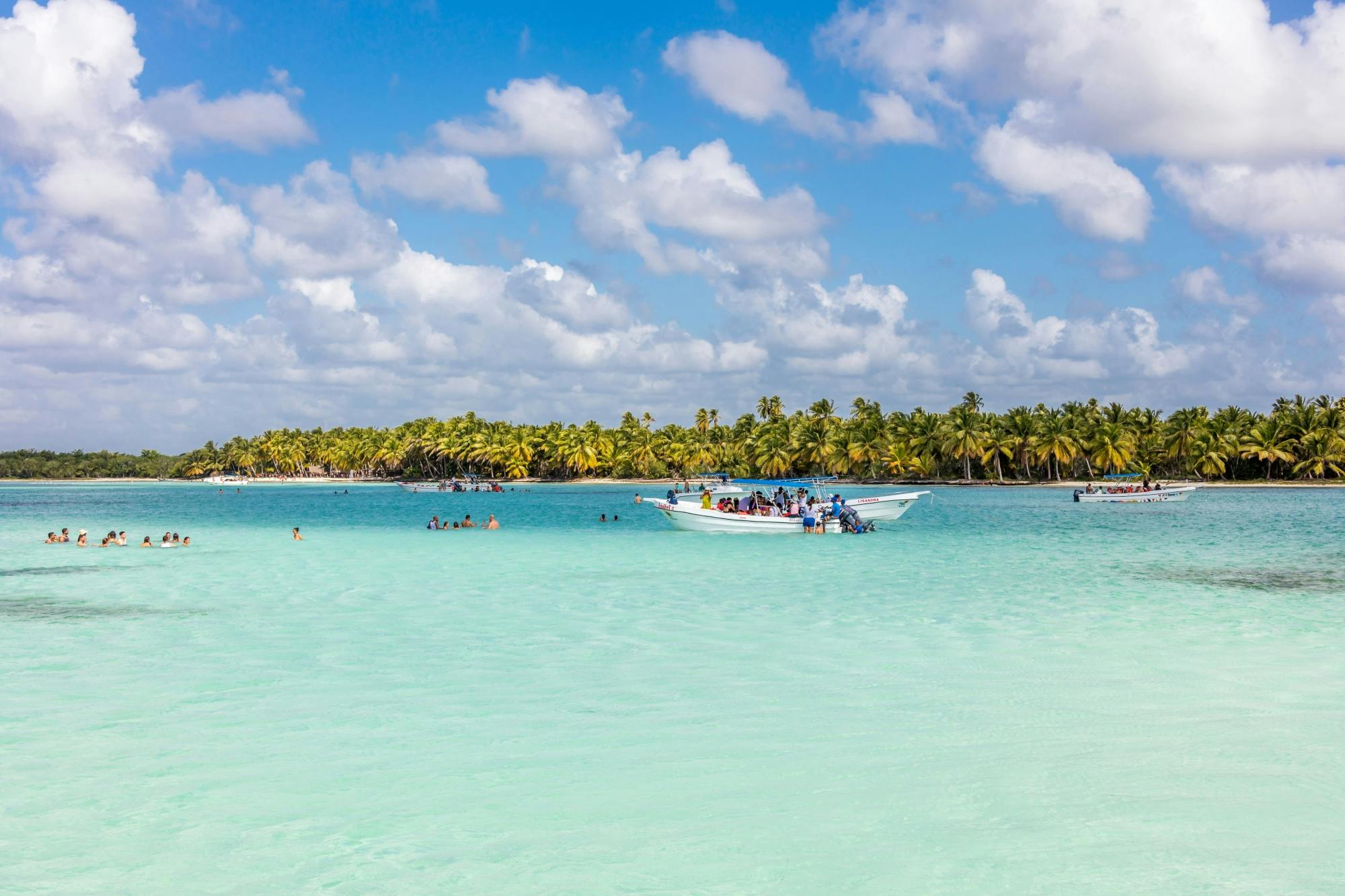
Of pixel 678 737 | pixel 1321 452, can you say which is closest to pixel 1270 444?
pixel 1321 452

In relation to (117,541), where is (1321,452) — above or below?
above

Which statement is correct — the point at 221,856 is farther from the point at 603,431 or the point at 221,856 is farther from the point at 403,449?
the point at 403,449

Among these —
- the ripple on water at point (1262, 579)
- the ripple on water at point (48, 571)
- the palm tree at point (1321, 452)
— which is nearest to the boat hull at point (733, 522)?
the ripple on water at point (1262, 579)

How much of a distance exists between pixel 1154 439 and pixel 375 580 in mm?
104213

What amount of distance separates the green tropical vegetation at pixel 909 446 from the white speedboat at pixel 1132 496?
3323 cm

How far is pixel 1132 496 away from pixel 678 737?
7252cm

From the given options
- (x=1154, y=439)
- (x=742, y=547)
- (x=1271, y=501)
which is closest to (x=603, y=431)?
(x=1154, y=439)

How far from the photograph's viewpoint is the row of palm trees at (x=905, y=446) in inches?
4215

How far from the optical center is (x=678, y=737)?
38.0 ft

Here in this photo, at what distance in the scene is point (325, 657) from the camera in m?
16.7

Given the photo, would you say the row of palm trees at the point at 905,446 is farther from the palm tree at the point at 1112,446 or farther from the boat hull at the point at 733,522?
the boat hull at the point at 733,522

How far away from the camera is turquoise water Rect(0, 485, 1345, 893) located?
314 inches

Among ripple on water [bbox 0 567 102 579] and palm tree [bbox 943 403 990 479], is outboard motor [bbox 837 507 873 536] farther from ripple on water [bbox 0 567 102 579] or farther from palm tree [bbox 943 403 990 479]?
palm tree [bbox 943 403 990 479]

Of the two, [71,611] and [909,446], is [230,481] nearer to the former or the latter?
[909,446]
